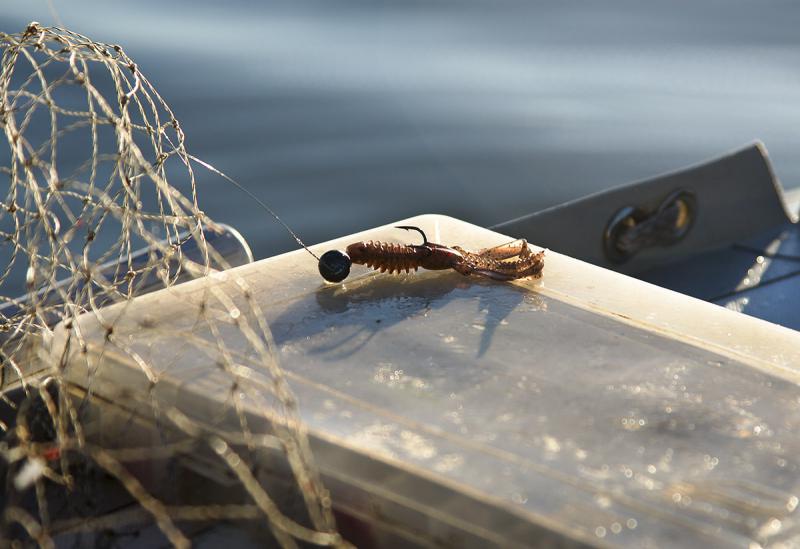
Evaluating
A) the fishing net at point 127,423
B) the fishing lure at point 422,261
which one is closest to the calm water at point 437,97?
the fishing lure at point 422,261

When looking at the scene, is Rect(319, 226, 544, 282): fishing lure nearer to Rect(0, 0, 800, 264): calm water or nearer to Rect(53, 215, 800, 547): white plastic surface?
Rect(53, 215, 800, 547): white plastic surface

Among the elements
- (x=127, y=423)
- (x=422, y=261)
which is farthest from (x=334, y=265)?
(x=127, y=423)

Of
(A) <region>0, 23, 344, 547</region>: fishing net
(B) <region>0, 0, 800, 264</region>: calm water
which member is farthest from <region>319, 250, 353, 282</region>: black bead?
(B) <region>0, 0, 800, 264</region>: calm water

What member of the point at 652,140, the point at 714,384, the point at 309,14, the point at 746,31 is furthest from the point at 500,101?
the point at 714,384

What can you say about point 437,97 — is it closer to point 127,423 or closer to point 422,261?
point 422,261

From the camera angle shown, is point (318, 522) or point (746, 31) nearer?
point (318, 522)

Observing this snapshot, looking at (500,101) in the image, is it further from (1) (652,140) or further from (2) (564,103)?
(1) (652,140)
